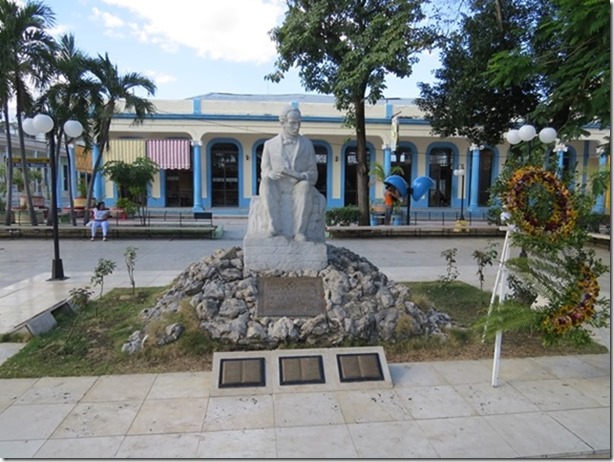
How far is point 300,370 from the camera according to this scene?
398cm

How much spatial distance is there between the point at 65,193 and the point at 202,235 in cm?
2591

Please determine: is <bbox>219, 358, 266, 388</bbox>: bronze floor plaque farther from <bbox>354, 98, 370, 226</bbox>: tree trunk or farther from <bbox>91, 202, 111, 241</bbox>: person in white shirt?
<bbox>91, 202, 111, 241</bbox>: person in white shirt

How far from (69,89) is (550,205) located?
15543 mm

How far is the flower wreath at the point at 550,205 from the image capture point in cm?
378

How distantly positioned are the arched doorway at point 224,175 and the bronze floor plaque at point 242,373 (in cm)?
2299

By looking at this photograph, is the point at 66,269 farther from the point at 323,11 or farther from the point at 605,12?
the point at 605,12

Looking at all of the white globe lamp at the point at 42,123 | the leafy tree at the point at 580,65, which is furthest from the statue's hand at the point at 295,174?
the white globe lamp at the point at 42,123

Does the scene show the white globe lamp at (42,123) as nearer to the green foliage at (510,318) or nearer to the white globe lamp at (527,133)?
the green foliage at (510,318)

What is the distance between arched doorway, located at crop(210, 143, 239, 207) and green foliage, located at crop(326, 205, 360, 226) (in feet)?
35.1

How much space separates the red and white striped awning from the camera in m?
24.1

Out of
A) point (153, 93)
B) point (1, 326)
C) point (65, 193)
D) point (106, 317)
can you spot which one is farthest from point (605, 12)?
point (65, 193)

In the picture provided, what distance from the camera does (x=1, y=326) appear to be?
5652mm

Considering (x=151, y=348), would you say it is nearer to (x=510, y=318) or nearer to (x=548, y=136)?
(x=510, y=318)

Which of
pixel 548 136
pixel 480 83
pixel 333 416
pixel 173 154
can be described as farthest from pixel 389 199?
pixel 333 416
